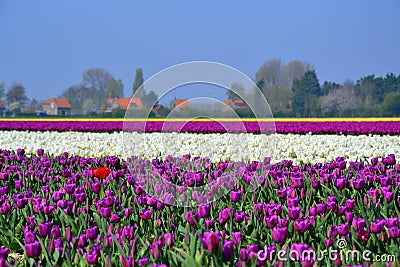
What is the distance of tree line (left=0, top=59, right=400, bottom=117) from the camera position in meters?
47.4

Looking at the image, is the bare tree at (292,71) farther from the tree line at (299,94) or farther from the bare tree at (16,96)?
→ the bare tree at (16,96)

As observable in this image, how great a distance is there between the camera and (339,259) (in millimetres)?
2678

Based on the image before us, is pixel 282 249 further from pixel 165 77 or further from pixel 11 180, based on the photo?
pixel 11 180

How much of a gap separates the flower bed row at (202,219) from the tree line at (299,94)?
35606mm

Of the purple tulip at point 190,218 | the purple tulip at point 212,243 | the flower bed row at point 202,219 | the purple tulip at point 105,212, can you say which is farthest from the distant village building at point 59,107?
the purple tulip at point 212,243

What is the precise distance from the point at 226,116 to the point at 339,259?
7.49 metres

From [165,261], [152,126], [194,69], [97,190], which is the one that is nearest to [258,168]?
[194,69]

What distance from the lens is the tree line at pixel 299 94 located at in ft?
156

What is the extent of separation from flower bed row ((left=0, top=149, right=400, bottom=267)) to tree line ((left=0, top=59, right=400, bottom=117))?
35.6 metres

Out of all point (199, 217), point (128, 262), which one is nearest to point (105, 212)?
point (199, 217)

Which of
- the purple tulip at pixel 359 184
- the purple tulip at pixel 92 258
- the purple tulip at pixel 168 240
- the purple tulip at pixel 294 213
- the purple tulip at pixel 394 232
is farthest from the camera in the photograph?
the purple tulip at pixel 359 184

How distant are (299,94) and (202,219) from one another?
2329 inches

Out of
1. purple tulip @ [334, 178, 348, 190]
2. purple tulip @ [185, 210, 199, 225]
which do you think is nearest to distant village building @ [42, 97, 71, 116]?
purple tulip @ [334, 178, 348, 190]

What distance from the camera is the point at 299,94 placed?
201 feet
